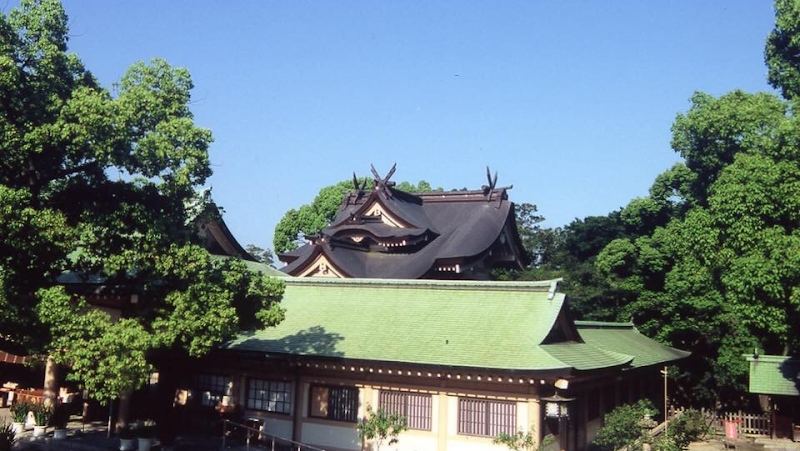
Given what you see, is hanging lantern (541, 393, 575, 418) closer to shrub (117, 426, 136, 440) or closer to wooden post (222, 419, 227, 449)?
wooden post (222, 419, 227, 449)

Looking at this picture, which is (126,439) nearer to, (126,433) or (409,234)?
(126,433)

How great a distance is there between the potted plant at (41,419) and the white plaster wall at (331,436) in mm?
7986

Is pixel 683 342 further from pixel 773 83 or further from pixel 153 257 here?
pixel 153 257

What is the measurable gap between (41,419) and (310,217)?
47.7 m

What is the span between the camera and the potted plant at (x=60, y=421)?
20875 mm

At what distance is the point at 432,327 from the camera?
70.2 ft

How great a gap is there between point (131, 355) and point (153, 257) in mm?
2545

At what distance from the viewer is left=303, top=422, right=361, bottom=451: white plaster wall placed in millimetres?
20781

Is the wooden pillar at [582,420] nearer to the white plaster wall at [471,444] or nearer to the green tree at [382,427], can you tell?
the white plaster wall at [471,444]

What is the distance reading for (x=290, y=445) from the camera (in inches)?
851

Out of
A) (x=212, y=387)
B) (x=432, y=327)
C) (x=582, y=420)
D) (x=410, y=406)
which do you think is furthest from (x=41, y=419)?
(x=582, y=420)

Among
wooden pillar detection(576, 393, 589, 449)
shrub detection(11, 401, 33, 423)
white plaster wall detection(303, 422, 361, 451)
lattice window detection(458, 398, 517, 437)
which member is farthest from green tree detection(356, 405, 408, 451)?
shrub detection(11, 401, 33, 423)

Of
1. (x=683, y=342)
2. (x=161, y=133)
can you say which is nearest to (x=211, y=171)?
(x=161, y=133)

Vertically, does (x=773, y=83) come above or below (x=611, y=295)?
above
